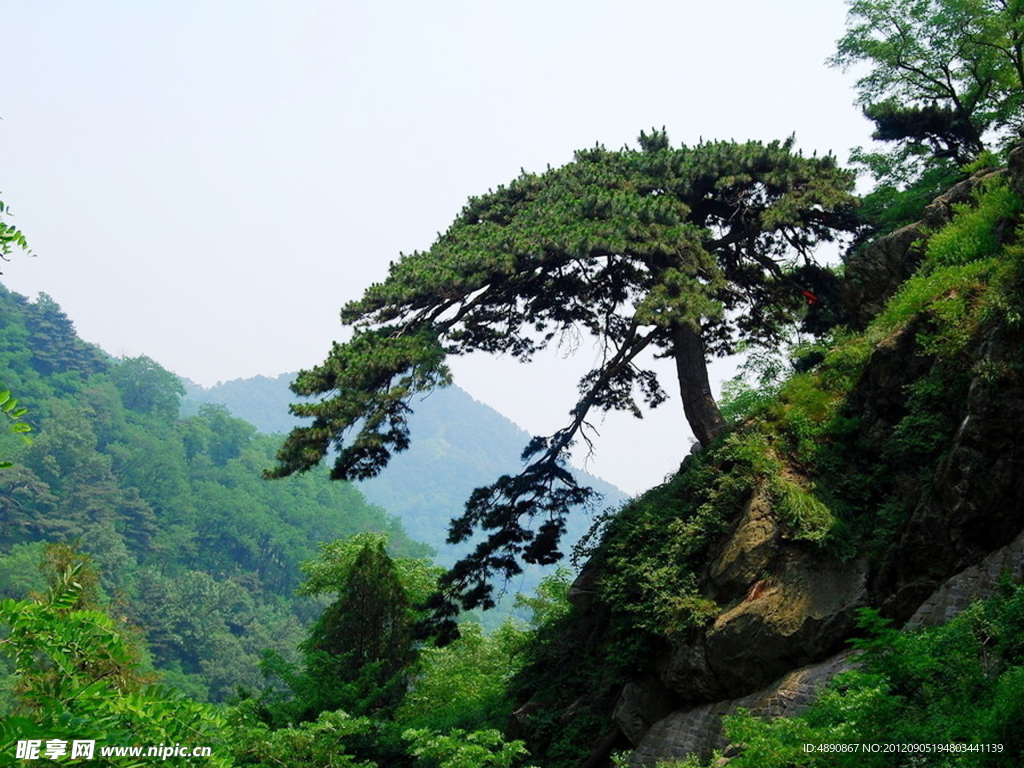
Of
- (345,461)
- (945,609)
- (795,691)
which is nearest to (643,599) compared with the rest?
(795,691)

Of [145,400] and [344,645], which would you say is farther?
[145,400]

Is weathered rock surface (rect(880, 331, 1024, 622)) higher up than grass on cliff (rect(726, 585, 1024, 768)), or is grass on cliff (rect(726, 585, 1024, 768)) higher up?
weathered rock surface (rect(880, 331, 1024, 622))

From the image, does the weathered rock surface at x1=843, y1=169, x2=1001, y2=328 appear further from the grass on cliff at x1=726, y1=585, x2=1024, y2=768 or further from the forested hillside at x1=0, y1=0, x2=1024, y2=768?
the grass on cliff at x1=726, y1=585, x2=1024, y2=768

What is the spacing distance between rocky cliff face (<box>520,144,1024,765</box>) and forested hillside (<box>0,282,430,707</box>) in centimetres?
5595

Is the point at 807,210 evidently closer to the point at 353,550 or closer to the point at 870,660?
the point at 870,660

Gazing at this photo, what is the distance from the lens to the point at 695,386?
1466 centimetres

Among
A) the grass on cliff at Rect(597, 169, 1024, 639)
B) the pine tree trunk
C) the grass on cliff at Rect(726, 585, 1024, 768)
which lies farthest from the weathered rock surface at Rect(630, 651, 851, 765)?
the pine tree trunk

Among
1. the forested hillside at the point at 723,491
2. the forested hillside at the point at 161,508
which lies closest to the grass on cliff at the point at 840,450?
the forested hillside at the point at 723,491

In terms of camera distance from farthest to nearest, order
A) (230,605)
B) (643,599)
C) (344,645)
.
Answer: (230,605), (344,645), (643,599)

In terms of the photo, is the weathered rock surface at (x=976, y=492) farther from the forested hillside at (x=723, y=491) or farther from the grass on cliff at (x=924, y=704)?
the grass on cliff at (x=924, y=704)

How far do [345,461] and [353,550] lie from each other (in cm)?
1333

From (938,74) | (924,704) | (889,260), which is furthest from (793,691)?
(938,74)

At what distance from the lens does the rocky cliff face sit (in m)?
9.38

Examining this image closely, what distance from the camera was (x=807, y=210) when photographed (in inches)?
615
